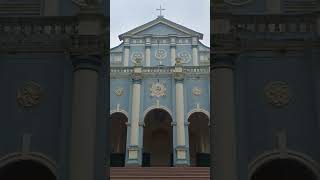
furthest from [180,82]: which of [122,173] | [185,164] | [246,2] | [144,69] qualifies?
[246,2]

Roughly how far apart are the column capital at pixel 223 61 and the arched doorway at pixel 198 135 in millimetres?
22271

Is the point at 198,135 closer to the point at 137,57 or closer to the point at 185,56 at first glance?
the point at 185,56

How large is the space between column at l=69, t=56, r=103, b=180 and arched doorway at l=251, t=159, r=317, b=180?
9.68ft

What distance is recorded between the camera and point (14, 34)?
12.4 meters

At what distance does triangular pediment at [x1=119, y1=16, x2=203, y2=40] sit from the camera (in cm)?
3638

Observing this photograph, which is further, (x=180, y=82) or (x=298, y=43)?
(x=180, y=82)

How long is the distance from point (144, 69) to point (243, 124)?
934 inches

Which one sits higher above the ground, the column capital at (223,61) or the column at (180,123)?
the column at (180,123)

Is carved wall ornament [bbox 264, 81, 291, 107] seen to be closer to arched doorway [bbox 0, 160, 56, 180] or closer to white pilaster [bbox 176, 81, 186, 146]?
arched doorway [bbox 0, 160, 56, 180]

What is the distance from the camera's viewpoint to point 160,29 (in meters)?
36.8

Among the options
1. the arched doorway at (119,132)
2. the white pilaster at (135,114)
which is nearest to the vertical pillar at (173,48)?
the white pilaster at (135,114)

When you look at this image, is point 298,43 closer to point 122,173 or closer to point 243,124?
point 243,124

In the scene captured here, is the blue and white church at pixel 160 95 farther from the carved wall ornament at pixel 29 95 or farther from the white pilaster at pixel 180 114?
the carved wall ornament at pixel 29 95

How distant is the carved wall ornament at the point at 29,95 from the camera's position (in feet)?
39.8
